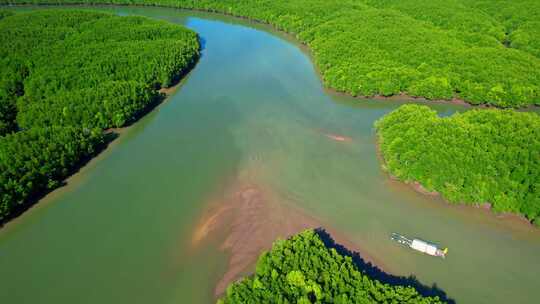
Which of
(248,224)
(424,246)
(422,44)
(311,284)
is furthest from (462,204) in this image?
(422,44)

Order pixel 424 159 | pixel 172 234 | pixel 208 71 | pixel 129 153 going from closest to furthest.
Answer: pixel 172 234
pixel 424 159
pixel 129 153
pixel 208 71

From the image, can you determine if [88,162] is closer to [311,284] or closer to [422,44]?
[311,284]

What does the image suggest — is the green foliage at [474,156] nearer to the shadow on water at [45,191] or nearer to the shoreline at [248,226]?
the shoreline at [248,226]

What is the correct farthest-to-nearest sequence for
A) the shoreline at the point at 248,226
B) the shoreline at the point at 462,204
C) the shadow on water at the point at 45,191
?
the shadow on water at the point at 45,191
the shoreline at the point at 462,204
the shoreline at the point at 248,226

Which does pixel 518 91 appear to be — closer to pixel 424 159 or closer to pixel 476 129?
pixel 476 129

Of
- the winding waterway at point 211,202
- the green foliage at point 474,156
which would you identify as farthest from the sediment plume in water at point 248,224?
the green foliage at point 474,156

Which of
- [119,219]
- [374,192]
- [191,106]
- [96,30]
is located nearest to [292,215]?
[374,192]
